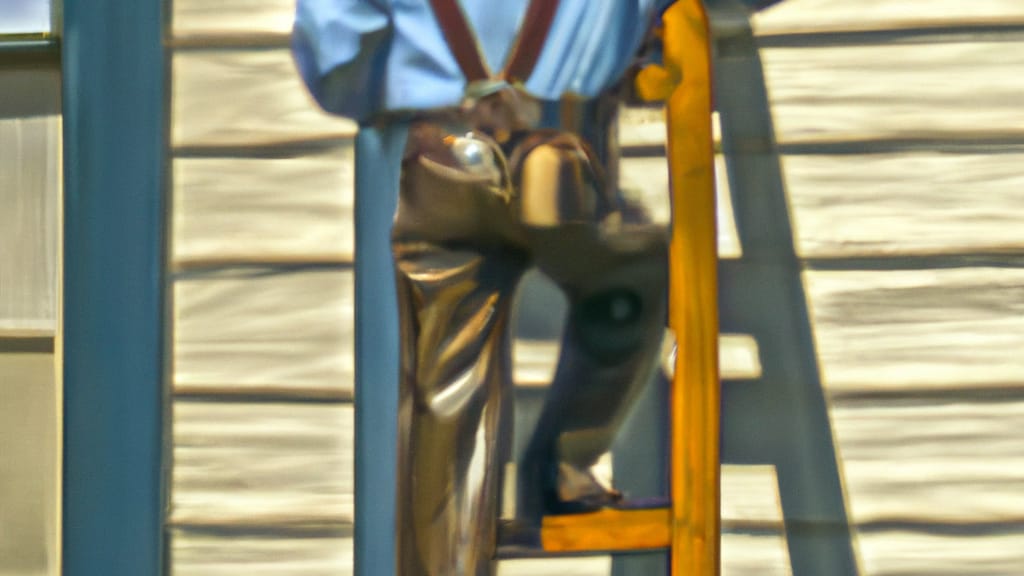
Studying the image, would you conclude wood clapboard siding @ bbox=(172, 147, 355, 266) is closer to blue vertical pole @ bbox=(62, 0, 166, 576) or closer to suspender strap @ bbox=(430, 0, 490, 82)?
blue vertical pole @ bbox=(62, 0, 166, 576)

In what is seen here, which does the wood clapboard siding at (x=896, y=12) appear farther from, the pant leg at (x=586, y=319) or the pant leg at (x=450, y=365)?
the pant leg at (x=450, y=365)

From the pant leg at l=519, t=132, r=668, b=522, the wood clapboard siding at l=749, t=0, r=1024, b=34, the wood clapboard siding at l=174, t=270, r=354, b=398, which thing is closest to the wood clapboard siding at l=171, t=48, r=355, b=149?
the wood clapboard siding at l=174, t=270, r=354, b=398

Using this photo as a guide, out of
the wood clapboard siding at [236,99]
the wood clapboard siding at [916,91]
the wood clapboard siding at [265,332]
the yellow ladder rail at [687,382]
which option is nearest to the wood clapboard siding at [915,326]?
the wood clapboard siding at [916,91]

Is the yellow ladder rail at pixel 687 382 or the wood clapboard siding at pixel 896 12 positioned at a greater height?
the wood clapboard siding at pixel 896 12

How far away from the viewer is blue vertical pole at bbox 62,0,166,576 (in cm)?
151

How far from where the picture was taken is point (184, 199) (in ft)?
5.04

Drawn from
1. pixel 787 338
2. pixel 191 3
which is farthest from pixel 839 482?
pixel 191 3

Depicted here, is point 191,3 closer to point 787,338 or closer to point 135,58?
point 135,58

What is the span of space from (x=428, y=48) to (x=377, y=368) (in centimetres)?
46

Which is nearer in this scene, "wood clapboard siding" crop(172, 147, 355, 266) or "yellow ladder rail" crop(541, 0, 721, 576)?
"yellow ladder rail" crop(541, 0, 721, 576)

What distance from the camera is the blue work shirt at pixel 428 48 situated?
119 cm

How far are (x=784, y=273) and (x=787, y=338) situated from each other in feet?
0.28

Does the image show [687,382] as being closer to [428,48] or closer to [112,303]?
[428,48]

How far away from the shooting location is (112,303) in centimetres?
151
